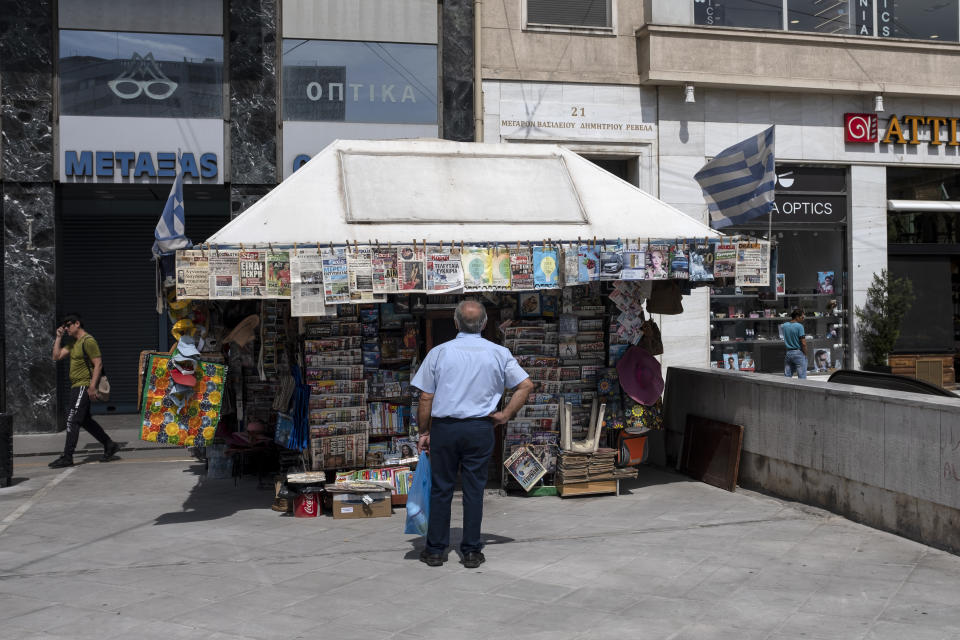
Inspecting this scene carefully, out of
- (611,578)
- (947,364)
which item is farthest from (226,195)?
(947,364)

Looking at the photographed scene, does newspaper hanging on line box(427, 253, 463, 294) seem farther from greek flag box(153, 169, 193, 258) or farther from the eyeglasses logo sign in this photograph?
the eyeglasses logo sign

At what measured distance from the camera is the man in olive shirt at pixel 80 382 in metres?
11.1

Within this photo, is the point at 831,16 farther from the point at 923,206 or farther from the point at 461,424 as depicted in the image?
the point at 461,424

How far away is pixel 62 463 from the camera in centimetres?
1114

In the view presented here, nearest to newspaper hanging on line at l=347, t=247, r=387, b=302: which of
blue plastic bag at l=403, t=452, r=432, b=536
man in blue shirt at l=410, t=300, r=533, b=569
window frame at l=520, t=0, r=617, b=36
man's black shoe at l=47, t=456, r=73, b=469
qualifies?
man in blue shirt at l=410, t=300, r=533, b=569

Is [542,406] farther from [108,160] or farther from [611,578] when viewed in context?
[108,160]

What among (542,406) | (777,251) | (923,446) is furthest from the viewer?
(777,251)

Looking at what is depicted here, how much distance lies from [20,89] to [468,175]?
27.2 feet

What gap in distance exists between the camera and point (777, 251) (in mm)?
16828

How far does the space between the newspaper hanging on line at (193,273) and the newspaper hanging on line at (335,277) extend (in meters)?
0.94

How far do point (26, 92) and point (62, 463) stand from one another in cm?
588

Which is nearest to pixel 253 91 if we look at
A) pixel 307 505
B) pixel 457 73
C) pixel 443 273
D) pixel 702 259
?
pixel 457 73

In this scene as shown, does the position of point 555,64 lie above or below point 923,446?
above

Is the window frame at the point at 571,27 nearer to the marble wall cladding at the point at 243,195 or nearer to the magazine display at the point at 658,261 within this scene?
the marble wall cladding at the point at 243,195
